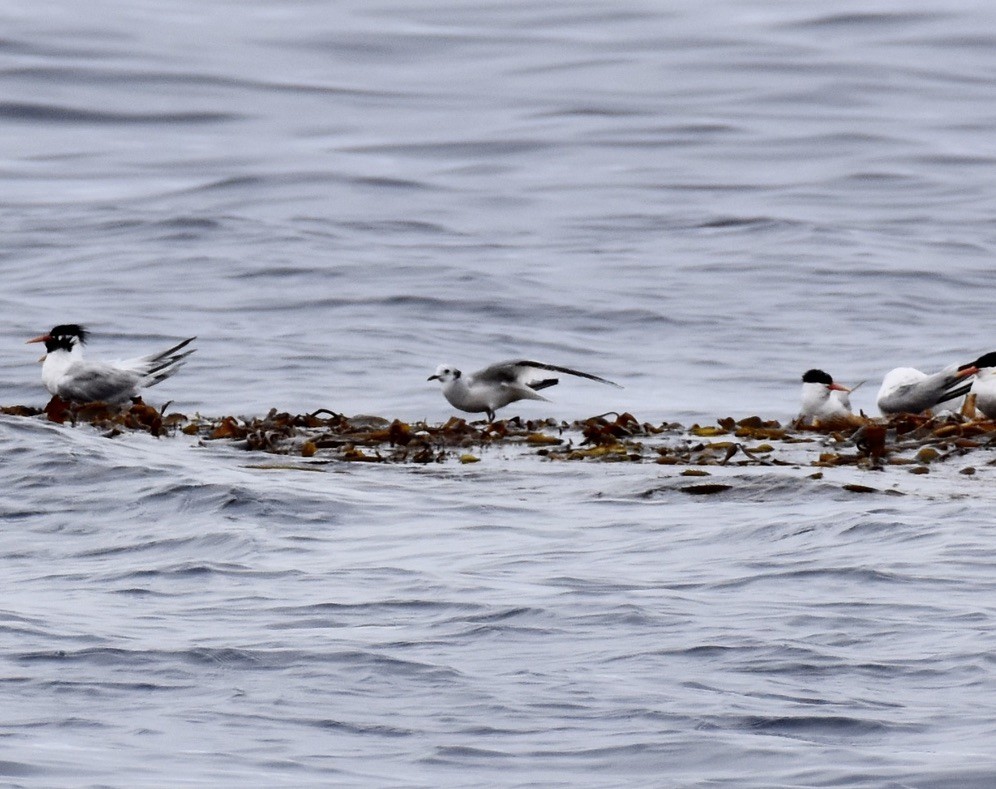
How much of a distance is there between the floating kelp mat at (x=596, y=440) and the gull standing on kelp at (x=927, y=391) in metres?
0.48

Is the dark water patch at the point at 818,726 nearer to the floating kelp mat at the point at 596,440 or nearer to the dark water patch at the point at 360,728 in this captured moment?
the dark water patch at the point at 360,728

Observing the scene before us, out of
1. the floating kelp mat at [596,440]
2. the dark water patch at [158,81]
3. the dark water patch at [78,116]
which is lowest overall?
the floating kelp mat at [596,440]

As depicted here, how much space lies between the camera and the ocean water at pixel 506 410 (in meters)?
6.58

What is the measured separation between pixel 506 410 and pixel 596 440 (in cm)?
482

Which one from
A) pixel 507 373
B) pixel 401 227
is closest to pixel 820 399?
pixel 507 373

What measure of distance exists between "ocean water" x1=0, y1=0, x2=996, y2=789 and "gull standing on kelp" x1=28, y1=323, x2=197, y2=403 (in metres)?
1.56

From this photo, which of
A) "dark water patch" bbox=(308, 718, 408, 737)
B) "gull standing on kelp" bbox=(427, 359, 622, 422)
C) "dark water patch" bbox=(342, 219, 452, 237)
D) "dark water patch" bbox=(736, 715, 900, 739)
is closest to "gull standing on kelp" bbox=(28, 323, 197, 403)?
"gull standing on kelp" bbox=(427, 359, 622, 422)

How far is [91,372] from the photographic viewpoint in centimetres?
1436

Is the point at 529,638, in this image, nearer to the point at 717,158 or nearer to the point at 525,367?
the point at 525,367

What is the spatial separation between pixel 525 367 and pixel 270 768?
804cm

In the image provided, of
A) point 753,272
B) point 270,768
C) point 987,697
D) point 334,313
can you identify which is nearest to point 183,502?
point 270,768

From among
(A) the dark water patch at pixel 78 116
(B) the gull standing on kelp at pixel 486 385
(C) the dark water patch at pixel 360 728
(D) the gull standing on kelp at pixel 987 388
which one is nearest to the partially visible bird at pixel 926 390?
(D) the gull standing on kelp at pixel 987 388

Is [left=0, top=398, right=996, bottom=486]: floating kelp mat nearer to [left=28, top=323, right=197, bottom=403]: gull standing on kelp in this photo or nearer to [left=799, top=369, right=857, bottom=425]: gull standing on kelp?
[left=28, top=323, right=197, bottom=403]: gull standing on kelp

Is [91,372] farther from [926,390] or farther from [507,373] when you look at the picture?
[926,390]
